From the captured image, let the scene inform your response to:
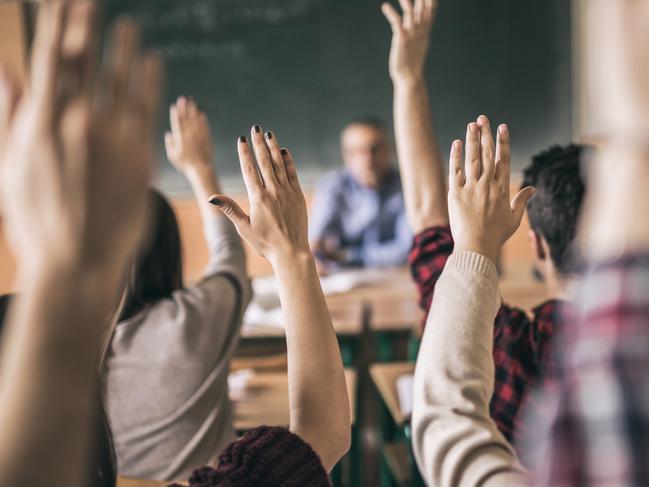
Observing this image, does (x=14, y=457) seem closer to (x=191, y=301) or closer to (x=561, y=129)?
(x=191, y=301)

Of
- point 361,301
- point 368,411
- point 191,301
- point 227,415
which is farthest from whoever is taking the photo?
point 368,411

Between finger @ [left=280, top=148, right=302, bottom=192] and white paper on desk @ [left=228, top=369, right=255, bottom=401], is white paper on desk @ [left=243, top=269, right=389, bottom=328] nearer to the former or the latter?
white paper on desk @ [left=228, top=369, right=255, bottom=401]

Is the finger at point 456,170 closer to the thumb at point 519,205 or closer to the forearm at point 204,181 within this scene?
the thumb at point 519,205

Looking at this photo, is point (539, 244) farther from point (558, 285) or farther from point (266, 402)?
point (266, 402)

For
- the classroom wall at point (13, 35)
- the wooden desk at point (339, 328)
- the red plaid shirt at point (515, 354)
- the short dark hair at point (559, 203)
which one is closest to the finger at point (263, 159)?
the red plaid shirt at point (515, 354)

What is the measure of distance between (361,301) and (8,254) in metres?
2.94

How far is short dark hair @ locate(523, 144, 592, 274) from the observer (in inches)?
53.7

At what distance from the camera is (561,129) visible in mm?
4629

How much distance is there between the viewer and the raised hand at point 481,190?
827 mm

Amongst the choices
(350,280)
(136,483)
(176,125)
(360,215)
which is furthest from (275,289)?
(176,125)

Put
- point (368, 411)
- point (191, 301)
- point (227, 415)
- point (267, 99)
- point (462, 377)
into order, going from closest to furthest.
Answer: point (462, 377) < point (191, 301) < point (227, 415) < point (368, 411) < point (267, 99)

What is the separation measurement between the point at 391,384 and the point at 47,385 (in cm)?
191

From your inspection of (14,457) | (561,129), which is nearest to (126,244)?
(14,457)

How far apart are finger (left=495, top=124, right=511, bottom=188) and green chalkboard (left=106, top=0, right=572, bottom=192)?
382 centimetres
